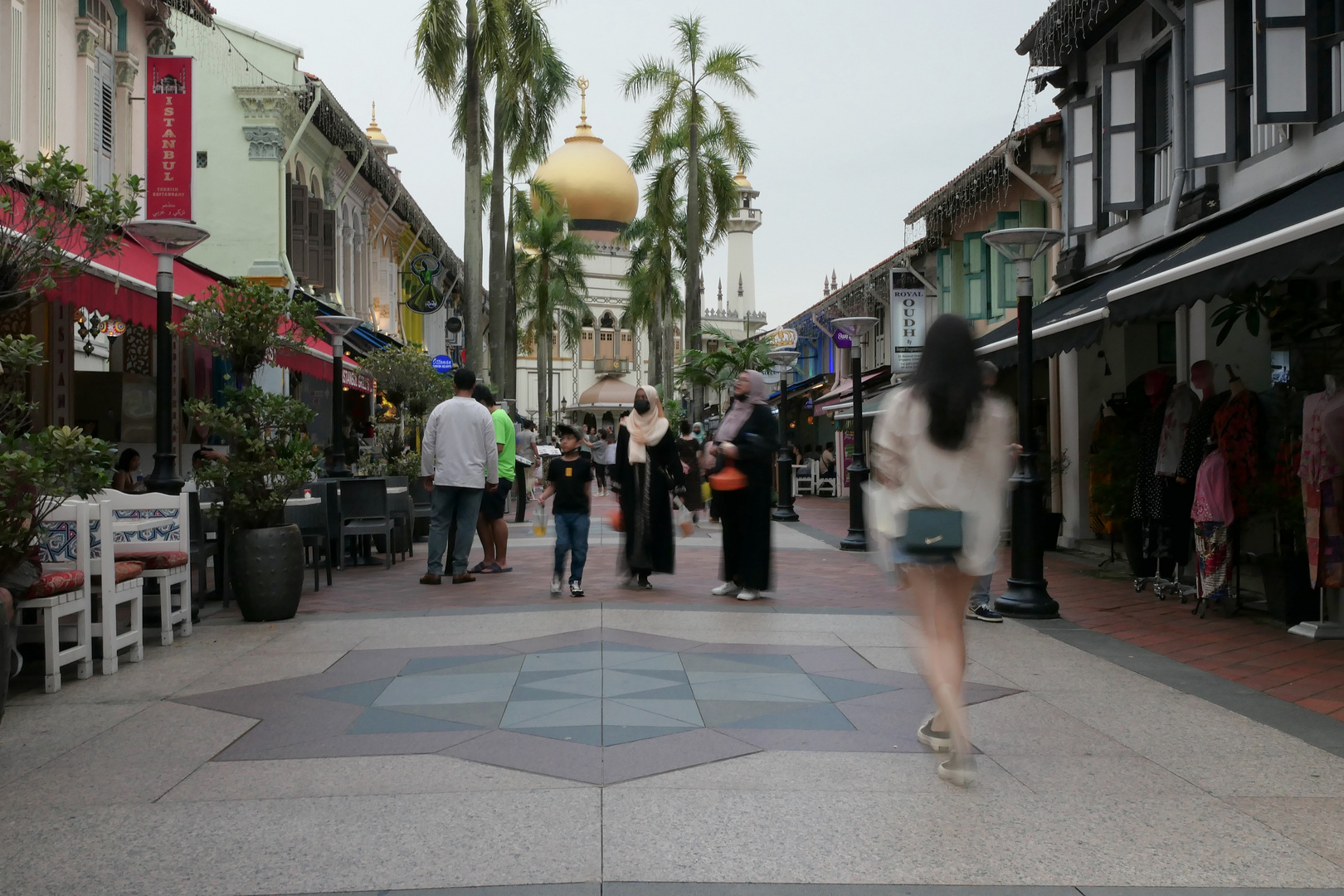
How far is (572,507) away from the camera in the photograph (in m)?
9.79

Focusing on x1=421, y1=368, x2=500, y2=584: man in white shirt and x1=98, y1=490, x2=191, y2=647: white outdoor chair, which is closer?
x1=98, y1=490, x2=191, y2=647: white outdoor chair

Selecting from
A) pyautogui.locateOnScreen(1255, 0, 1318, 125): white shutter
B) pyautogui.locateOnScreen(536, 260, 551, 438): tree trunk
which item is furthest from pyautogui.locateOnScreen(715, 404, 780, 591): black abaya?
pyautogui.locateOnScreen(536, 260, 551, 438): tree trunk

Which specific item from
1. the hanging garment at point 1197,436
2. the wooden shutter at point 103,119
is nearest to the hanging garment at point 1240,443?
the hanging garment at point 1197,436

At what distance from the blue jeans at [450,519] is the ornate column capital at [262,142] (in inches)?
530

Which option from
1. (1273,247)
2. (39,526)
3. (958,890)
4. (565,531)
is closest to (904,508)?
(958,890)

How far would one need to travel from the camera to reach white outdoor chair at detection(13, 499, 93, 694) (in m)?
6.14

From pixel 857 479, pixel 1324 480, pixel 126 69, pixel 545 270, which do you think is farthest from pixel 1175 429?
pixel 545 270

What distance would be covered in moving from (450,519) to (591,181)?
54209 mm

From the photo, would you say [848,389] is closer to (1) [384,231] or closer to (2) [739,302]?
(1) [384,231]

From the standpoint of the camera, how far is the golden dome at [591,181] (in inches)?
2463

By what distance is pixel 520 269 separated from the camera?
46875 millimetres

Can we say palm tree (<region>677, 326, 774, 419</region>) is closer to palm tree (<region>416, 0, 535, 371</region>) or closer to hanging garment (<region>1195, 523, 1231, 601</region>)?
palm tree (<region>416, 0, 535, 371</region>)

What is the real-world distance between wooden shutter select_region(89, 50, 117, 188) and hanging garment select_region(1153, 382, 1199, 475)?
38.9 ft

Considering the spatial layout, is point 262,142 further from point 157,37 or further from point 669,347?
point 669,347
